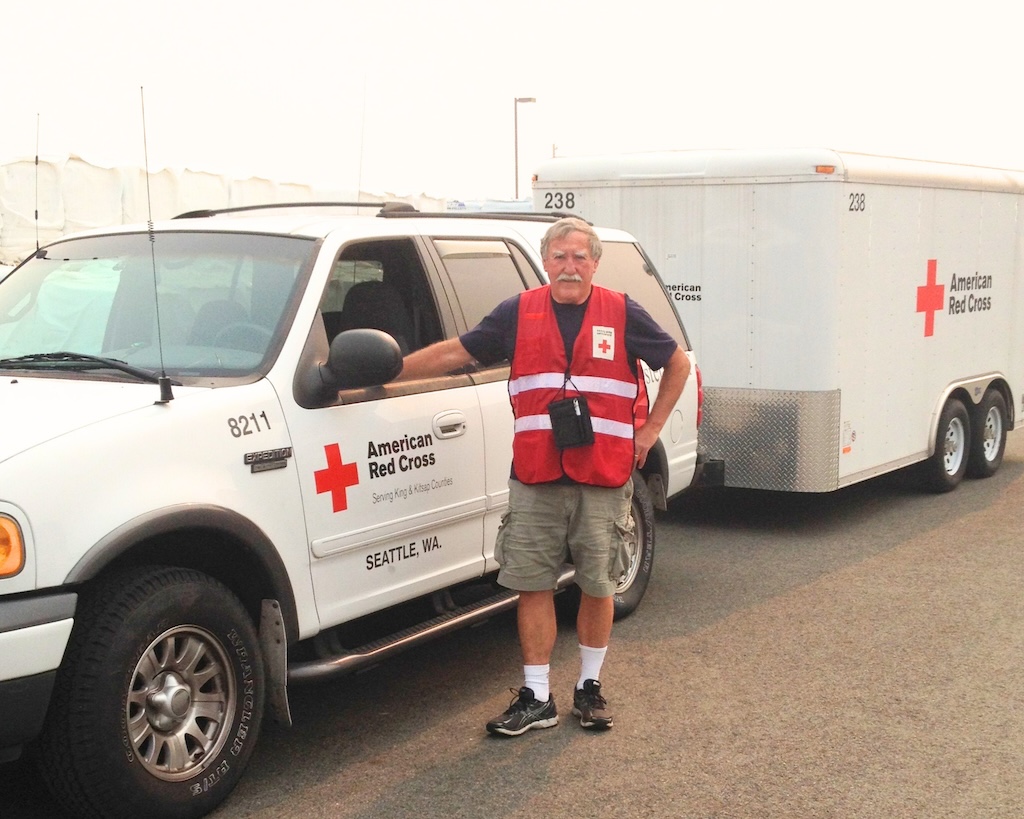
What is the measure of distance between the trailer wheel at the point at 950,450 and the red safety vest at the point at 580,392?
6.26 m

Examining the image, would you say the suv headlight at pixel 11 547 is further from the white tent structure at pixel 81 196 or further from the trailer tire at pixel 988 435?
the trailer tire at pixel 988 435

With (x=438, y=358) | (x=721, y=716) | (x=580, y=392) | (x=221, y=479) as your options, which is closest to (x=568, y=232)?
(x=580, y=392)

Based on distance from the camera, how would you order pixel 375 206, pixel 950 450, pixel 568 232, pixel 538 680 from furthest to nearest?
pixel 950 450 < pixel 375 206 < pixel 538 680 < pixel 568 232

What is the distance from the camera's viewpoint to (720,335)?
9164 millimetres

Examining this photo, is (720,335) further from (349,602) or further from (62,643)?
(62,643)

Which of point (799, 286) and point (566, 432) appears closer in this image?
point (566, 432)

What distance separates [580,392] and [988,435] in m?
7.75

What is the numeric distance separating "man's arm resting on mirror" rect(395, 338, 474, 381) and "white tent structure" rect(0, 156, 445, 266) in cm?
654

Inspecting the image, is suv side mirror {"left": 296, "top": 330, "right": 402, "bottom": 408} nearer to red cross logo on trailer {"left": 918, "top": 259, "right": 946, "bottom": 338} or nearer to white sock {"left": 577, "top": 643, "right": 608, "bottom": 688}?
white sock {"left": 577, "top": 643, "right": 608, "bottom": 688}

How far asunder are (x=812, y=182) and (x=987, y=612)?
322cm

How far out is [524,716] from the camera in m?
5.00

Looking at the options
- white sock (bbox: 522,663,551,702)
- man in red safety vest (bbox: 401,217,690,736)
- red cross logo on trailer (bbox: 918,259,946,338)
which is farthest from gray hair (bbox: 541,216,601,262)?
red cross logo on trailer (bbox: 918,259,946,338)

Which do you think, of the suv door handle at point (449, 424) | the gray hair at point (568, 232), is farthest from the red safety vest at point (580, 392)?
the suv door handle at point (449, 424)

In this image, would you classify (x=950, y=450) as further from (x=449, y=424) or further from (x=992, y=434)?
(x=449, y=424)
